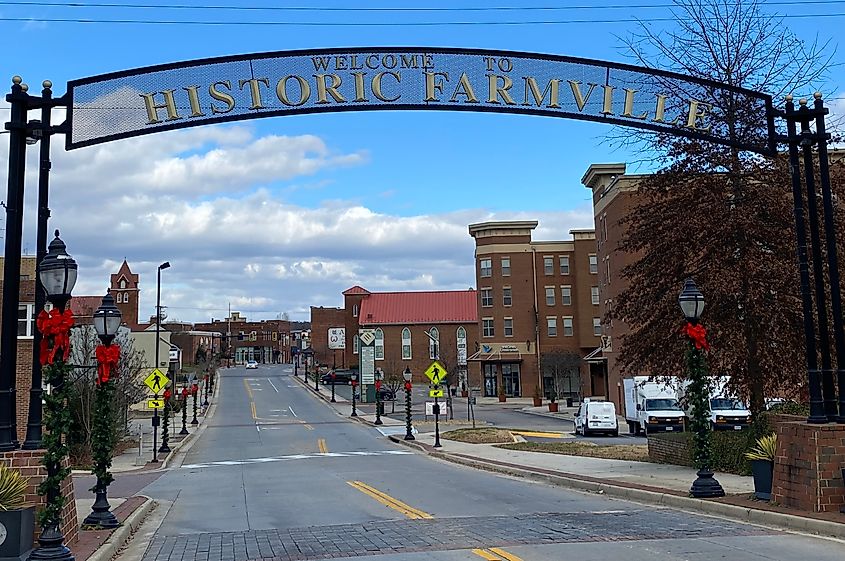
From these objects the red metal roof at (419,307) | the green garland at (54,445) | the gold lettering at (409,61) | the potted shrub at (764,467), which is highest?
the red metal roof at (419,307)

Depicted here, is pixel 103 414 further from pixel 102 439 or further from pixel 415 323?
pixel 415 323

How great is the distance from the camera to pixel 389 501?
16312mm

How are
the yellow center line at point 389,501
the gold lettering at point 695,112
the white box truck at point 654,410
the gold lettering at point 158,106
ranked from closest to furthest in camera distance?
the gold lettering at point 158,106 → the gold lettering at point 695,112 → the yellow center line at point 389,501 → the white box truck at point 654,410

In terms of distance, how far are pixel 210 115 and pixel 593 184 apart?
51.2 meters

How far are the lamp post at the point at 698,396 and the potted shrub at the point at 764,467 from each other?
3.06 ft

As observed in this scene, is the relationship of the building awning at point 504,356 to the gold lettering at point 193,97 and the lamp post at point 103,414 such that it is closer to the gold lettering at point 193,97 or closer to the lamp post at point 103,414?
the lamp post at point 103,414

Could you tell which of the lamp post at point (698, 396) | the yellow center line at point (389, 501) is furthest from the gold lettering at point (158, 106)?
the lamp post at point (698, 396)

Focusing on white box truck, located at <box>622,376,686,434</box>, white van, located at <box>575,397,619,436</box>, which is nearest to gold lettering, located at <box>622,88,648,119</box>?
white box truck, located at <box>622,376,686,434</box>

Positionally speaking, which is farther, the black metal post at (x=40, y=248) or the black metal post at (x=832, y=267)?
the black metal post at (x=832, y=267)

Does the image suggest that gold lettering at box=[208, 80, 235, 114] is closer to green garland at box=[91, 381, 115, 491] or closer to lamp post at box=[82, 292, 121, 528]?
lamp post at box=[82, 292, 121, 528]

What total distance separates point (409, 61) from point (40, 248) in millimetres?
5808

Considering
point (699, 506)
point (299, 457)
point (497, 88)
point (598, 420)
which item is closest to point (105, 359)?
point (497, 88)

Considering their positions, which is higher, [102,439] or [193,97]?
[193,97]

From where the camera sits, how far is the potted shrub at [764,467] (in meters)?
13.4
